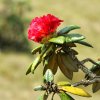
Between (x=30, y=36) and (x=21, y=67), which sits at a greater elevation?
(x=30, y=36)

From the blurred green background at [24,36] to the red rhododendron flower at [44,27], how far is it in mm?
8132


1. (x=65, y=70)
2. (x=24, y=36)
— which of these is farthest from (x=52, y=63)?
(x=24, y=36)

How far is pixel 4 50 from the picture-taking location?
12383 mm

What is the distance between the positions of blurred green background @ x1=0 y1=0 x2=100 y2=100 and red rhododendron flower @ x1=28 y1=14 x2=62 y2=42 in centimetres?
813

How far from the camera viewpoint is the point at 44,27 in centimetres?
176

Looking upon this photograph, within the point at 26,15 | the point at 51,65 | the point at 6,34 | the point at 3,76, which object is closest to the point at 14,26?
the point at 6,34

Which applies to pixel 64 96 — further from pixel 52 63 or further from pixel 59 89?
pixel 52 63

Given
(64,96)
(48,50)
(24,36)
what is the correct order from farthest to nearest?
(24,36) < (48,50) < (64,96)

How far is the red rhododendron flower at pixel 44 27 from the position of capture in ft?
5.77

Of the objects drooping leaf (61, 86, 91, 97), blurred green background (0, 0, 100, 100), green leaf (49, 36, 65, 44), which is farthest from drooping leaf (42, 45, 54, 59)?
blurred green background (0, 0, 100, 100)

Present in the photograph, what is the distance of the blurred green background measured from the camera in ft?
34.8

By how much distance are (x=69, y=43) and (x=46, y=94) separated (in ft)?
0.69

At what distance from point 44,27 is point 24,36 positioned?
11.0 m

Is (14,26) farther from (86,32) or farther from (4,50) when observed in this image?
(86,32)
